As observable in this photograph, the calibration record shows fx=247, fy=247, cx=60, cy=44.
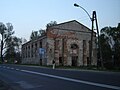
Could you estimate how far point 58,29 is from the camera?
216 ft

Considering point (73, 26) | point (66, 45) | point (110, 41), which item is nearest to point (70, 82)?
point (66, 45)

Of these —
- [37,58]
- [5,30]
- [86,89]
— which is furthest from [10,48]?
[86,89]

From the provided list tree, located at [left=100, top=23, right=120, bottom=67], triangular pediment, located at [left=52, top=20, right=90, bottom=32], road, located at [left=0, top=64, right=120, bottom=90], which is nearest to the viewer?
road, located at [left=0, top=64, right=120, bottom=90]

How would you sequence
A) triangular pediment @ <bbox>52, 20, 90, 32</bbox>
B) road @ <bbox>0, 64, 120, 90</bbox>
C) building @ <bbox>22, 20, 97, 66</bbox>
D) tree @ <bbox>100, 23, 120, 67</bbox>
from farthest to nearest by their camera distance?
tree @ <bbox>100, 23, 120, 67</bbox>
triangular pediment @ <bbox>52, 20, 90, 32</bbox>
building @ <bbox>22, 20, 97, 66</bbox>
road @ <bbox>0, 64, 120, 90</bbox>

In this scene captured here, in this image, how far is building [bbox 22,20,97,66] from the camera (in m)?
64.1

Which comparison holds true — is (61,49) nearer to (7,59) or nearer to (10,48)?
(10,48)

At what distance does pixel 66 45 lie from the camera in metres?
66.1

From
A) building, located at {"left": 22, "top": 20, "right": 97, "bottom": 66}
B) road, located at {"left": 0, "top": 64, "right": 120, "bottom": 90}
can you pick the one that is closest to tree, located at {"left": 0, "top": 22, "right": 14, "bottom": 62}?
building, located at {"left": 22, "top": 20, "right": 97, "bottom": 66}

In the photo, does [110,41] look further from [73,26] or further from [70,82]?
[70,82]

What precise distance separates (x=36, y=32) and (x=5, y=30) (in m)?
29.1

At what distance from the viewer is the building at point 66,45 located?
64062 millimetres

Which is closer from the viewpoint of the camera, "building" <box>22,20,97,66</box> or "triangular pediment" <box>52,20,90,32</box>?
"building" <box>22,20,97,66</box>

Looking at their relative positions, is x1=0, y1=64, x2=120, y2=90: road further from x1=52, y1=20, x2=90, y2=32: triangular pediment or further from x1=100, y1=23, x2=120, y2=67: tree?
x1=100, y1=23, x2=120, y2=67: tree

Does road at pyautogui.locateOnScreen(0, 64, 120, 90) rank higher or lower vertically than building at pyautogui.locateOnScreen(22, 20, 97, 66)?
lower
